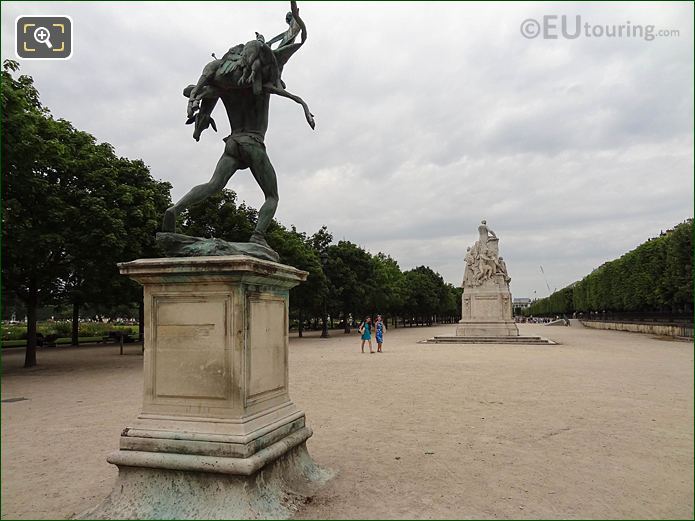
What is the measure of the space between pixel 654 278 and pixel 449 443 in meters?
40.8

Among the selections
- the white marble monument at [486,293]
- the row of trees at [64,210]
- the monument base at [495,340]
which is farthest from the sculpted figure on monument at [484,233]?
the row of trees at [64,210]

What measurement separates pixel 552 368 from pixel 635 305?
35.9m

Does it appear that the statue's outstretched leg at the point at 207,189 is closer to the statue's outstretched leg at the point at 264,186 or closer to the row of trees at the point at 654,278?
the statue's outstretched leg at the point at 264,186

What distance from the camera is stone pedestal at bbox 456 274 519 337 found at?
33.8 metres

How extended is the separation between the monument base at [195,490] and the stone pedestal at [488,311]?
3068cm

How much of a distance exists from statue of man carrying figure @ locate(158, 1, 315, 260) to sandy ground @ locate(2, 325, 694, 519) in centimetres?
290

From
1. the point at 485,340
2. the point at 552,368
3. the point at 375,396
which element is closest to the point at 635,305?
the point at 485,340

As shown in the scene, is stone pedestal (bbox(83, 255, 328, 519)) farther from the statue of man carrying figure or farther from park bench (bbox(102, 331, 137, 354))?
park bench (bbox(102, 331, 137, 354))

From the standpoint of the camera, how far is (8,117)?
1205cm

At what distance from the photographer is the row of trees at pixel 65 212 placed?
14375 mm

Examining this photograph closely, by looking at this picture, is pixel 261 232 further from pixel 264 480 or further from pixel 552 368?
pixel 552 368

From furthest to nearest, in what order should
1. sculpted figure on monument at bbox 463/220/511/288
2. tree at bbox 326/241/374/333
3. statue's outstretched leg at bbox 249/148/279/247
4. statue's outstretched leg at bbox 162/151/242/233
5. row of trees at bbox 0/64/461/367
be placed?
tree at bbox 326/241/374/333 < sculpted figure on monument at bbox 463/220/511/288 < row of trees at bbox 0/64/461/367 < statue's outstretched leg at bbox 249/148/279/247 < statue's outstretched leg at bbox 162/151/242/233

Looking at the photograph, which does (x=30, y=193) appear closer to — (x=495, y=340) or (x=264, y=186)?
(x=264, y=186)

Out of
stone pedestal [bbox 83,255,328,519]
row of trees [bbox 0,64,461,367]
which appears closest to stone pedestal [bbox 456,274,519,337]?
row of trees [bbox 0,64,461,367]
